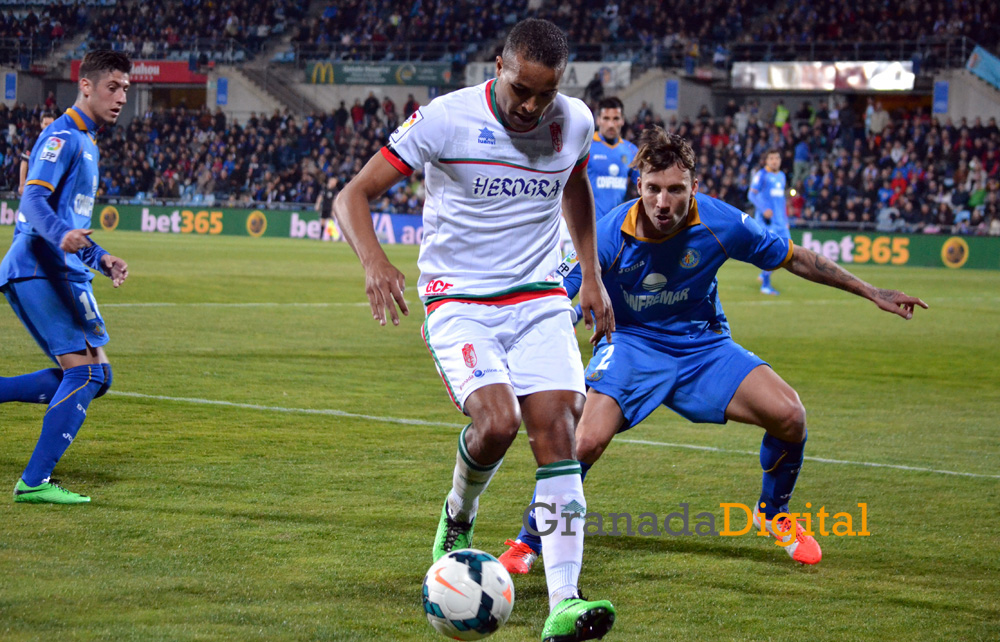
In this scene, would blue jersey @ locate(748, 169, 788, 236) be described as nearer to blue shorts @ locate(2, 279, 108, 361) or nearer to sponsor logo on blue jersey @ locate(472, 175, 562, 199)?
blue shorts @ locate(2, 279, 108, 361)

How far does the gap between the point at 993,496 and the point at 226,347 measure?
7359mm

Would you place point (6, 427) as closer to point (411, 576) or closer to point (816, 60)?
point (411, 576)

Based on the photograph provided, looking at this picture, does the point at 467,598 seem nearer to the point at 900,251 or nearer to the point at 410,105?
the point at 900,251

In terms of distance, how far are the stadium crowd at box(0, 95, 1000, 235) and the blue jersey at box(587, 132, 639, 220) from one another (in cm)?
1697

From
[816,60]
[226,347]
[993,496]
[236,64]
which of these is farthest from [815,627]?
[236,64]

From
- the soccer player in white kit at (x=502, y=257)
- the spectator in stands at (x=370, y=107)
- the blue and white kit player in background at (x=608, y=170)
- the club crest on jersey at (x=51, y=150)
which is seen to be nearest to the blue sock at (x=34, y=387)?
the club crest on jersey at (x=51, y=150)

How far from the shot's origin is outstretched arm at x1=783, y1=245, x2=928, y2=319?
500 centimetres

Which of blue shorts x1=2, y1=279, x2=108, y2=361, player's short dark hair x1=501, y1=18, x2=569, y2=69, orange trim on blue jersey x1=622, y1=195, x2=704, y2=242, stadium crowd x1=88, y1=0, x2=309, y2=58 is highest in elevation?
stadium crowd x1=88, y1=0, x2=309, y2=58

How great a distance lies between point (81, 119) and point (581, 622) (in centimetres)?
364

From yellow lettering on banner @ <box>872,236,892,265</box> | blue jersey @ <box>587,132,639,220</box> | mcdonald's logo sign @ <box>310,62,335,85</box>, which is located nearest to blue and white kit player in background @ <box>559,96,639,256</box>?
blue jersey @ <box>587,132,639,220</box>

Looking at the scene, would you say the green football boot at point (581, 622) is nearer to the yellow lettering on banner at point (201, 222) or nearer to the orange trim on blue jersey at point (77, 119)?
the orange trim on blue jersey at point (77, 119)

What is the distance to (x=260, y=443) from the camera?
6.88 m

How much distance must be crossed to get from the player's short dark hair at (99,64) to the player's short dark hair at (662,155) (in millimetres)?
2498

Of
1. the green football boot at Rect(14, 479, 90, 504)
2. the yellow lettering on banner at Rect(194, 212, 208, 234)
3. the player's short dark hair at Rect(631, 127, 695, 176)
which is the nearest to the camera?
the player's short dark hair at Rect(631, 127, 695, 176)
